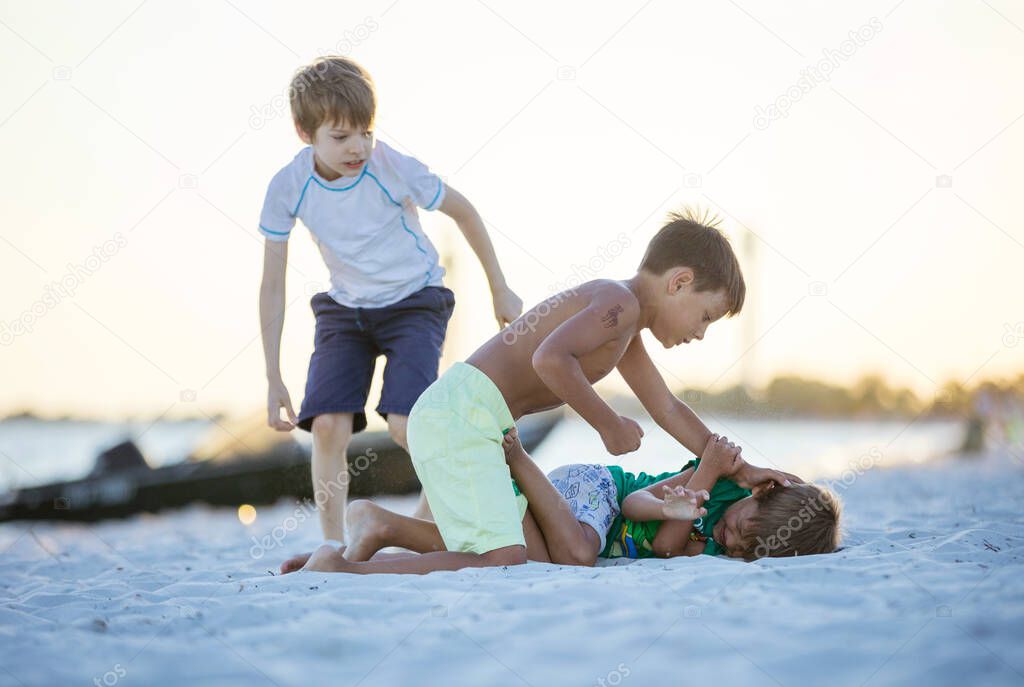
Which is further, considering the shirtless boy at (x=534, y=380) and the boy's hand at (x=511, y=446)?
the boy's hand at (x=511, y=446)

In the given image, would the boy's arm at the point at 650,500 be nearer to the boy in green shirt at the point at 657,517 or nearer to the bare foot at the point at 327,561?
the boy in green shirt at the point at 657,517

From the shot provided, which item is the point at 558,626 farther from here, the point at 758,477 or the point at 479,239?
the point at 479,239

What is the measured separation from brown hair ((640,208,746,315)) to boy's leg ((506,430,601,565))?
73 centimetres

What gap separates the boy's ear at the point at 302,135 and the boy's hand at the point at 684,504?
1772mm

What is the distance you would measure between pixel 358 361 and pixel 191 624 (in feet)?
5.46

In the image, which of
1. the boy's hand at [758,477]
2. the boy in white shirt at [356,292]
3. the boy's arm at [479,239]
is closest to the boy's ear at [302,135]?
the boy in white shirt at [356,292]

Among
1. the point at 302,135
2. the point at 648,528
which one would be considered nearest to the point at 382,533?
the point at 648,528

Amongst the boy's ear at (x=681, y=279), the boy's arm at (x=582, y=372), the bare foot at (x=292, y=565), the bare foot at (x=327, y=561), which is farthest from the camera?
the bare foot at (x=292, y=565)

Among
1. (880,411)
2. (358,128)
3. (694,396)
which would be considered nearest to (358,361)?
→ (358,128)

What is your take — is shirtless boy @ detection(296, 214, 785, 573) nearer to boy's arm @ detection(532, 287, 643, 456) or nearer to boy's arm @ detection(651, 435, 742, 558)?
boy's arm @ detection(532, 287, 643, 456)

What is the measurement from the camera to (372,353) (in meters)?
3.69

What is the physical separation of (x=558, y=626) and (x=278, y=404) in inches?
74.8

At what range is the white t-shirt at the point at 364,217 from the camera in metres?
3.53

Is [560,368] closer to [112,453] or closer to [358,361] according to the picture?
[358,361]
